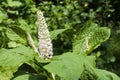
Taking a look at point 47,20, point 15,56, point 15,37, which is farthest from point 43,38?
point 47,20

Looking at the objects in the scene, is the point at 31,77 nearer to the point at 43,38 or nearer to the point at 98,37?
the point at 43,38

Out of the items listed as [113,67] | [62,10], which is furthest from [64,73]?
[113,67]

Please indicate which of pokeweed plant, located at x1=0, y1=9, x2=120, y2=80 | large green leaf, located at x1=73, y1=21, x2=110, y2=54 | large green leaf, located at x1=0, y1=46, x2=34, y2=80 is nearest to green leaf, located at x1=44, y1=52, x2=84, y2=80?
pokeweed plant, located at x1=0, y1=9, x2=120, y2=80

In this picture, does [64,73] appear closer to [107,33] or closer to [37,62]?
→ [37,62]

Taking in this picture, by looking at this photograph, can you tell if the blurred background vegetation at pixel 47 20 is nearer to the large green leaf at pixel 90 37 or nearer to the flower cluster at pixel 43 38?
the large green leaf at pixel 90 37

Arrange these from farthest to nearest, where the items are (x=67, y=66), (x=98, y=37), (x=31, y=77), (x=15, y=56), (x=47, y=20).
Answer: (x=47, y=20), (x=98, y=37), (x=31, y=77), (x=15, y=56), (x=67, y=66)

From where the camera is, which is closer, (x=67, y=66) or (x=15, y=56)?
(x=67, y=66)

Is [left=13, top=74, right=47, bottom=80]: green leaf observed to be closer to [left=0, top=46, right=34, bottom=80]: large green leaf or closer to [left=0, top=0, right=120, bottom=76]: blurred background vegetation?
[left=0, top=46, right=34, bottom=80]: large green leaf
